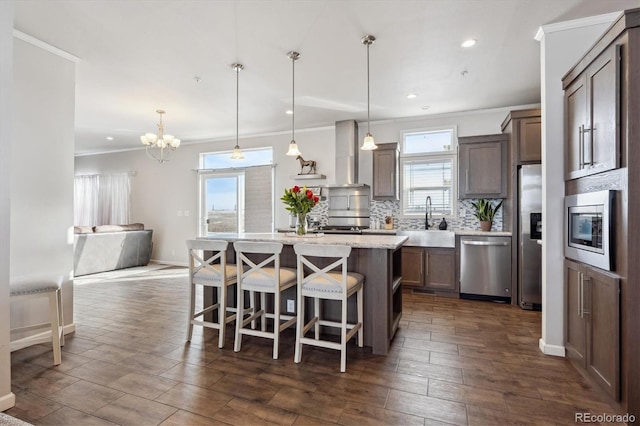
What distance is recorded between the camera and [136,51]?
3182 mm

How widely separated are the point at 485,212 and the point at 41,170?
5.47 meters

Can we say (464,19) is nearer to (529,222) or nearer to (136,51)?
(529,222)

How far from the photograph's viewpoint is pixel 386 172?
530 centimetres

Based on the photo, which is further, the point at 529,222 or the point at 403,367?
the point at 529,222

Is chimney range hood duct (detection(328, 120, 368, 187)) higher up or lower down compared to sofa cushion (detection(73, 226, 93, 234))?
higher up

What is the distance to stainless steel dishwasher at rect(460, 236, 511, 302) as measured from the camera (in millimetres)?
4180

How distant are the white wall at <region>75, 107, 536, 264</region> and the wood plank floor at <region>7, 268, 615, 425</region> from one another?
3.36 metres

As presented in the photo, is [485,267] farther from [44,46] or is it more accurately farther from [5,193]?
[44,46]

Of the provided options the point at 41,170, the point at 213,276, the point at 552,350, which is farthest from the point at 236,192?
the point at 552,350

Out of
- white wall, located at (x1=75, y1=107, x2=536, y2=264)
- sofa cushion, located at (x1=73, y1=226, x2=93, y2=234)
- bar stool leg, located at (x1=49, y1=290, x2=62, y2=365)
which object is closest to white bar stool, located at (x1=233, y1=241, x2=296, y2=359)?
bar stool leg, located at (x1=49, y1=290, x2=62, y2=365)

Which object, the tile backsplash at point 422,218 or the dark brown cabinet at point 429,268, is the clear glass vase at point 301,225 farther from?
the tile backsplash at point 422,218

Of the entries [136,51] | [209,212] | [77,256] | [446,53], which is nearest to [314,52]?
[446,53]

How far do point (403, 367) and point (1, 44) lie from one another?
11.2 feet

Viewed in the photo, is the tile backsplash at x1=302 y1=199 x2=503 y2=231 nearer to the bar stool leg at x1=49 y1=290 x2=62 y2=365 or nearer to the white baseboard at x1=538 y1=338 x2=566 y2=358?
the white baseboard at x1=538 y1=338 x2=566 y2=358
